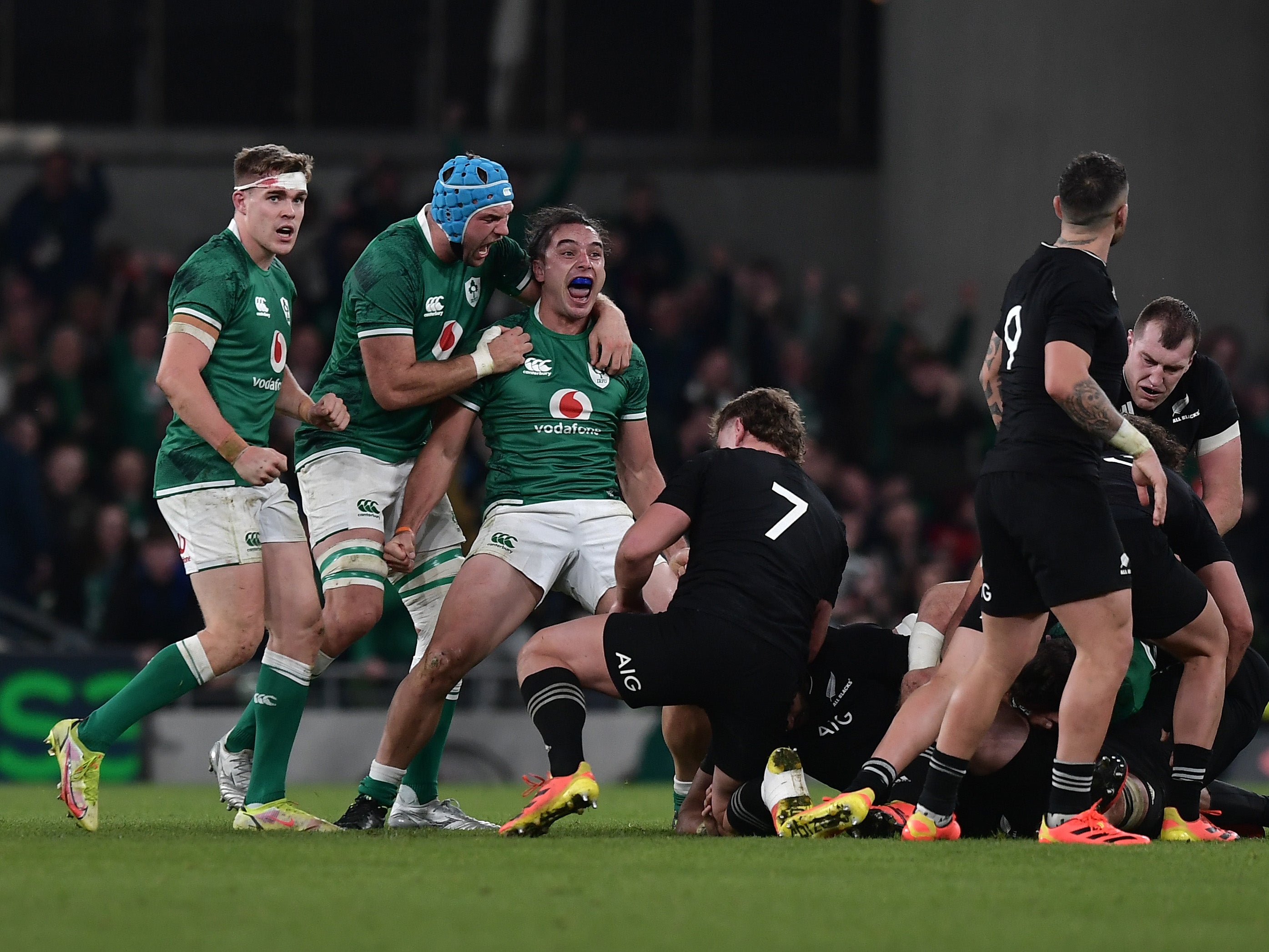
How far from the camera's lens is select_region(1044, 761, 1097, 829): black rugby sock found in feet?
19.3

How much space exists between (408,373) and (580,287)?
2.57ft

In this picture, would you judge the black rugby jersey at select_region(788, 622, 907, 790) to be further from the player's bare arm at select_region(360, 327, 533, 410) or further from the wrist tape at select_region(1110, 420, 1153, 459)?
the player's bare arm at select_region(360, 327, 533, 410)

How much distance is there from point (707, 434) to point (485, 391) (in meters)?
7.08

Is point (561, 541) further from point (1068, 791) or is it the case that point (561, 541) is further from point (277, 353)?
point (1068, 791)

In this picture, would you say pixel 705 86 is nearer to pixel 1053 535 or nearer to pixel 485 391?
pixel 485 391

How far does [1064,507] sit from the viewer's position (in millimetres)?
5762

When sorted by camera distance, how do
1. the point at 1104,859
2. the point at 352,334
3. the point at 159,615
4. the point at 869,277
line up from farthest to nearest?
1. the point at 869,277
2. the point at 159,615
3. the point at 352,334
4. the point at 1104,859

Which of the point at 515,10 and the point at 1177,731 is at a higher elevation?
the point at 515,10

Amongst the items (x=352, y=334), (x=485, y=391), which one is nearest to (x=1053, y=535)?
(x=485, y=391)

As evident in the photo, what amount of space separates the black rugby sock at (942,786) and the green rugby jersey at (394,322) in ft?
7.80

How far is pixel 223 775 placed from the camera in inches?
284

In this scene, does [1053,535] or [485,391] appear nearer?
[1053,535]

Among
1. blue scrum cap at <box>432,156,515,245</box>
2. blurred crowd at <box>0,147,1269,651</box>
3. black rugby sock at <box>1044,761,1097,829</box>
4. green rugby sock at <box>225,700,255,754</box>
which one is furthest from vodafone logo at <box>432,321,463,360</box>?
blurred crowd at <box>0,147,1269,651</box>

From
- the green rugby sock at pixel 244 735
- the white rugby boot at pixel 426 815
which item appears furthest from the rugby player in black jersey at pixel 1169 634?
the green rugby sock at pixel 244 735
